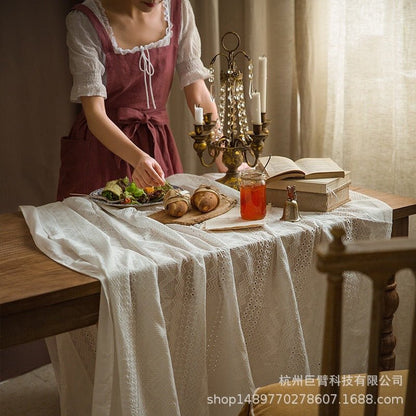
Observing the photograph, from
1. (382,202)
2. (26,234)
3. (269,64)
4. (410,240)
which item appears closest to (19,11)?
(269,64)

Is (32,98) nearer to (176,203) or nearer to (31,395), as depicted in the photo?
(31,395)

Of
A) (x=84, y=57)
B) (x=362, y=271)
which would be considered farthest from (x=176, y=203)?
(x=362, y=271)

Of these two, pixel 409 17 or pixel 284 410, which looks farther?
pixel 409 17

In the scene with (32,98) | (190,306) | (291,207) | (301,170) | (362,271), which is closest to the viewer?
(362,271)

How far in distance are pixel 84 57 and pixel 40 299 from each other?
1.08 m

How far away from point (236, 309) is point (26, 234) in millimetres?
578

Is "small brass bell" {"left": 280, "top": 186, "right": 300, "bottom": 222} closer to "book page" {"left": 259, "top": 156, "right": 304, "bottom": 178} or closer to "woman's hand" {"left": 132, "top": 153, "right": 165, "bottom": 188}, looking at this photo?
"book page" {"left": 259, "top": 156, "right": 304, "bottom": 178}

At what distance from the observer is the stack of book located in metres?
1.76

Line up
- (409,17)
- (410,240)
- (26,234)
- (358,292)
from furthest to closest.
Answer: (409,17), (358,292), (26,234), (410,240)

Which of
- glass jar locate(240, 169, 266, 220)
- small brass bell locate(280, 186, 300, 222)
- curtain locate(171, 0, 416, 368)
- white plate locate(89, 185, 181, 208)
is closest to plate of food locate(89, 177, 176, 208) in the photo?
white plate locate(89, 185, 181, 208)

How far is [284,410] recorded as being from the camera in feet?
3.92

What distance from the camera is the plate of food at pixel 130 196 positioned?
183cm

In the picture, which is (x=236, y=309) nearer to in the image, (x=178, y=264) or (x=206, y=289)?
(x=206, y=289)

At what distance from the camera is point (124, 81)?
226 centimetres
